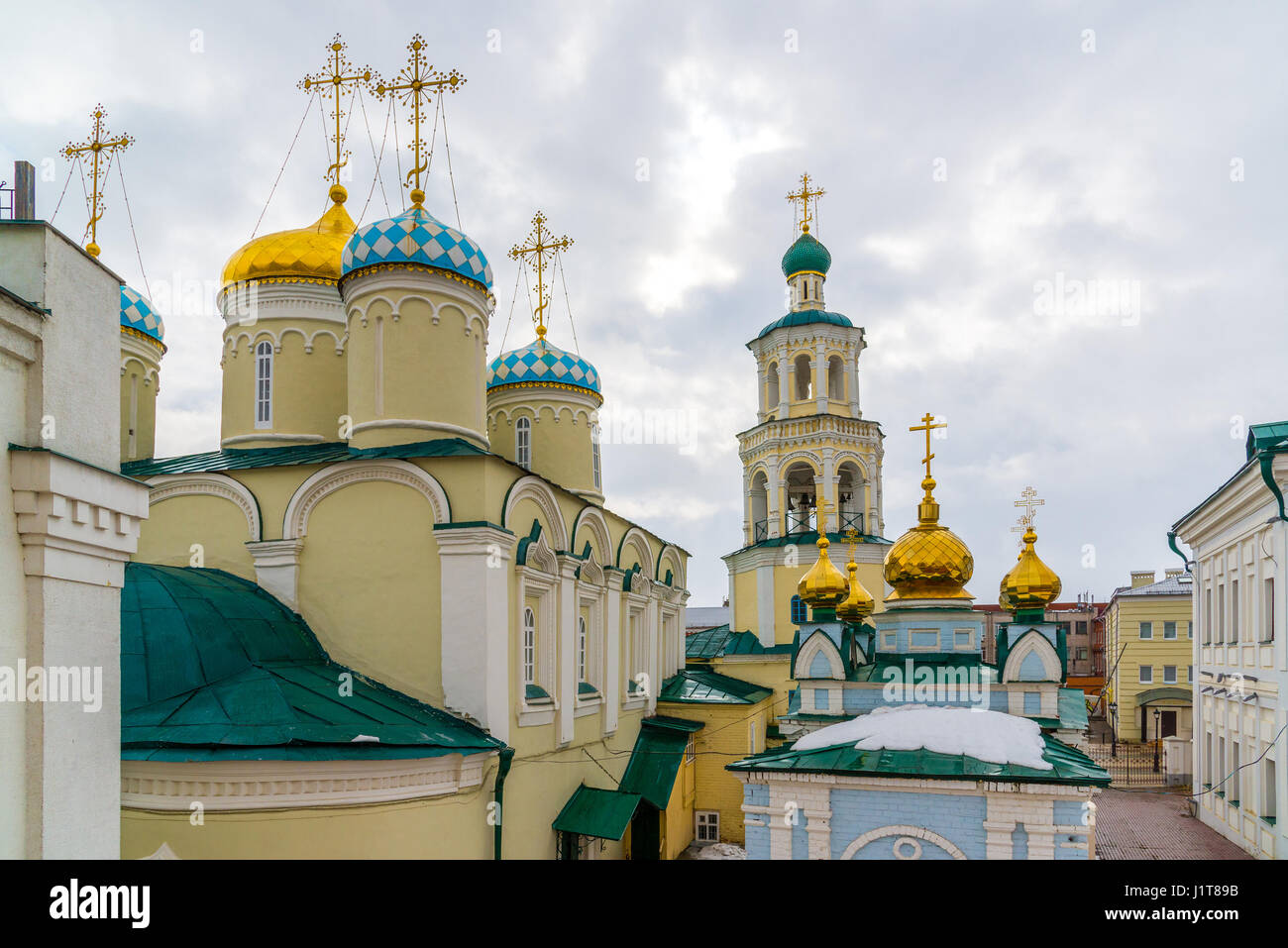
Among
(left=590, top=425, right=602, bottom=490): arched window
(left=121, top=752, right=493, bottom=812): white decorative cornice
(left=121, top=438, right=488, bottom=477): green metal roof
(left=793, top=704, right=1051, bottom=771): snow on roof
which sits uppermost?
(left=590, top=425, right=602, bottom=490): arched window

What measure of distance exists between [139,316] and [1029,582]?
15.8 m

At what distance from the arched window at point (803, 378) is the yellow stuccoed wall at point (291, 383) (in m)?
13.8

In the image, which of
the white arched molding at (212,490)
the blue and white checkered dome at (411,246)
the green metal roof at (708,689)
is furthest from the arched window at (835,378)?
the white arched molding at (212,490)

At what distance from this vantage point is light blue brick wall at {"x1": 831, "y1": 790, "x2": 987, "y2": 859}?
855cm

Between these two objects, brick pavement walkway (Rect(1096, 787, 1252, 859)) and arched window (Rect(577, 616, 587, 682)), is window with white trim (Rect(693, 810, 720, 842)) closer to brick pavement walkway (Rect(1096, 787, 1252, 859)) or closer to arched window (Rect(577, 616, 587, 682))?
arched window (Rect(577, 616, 587, 682))

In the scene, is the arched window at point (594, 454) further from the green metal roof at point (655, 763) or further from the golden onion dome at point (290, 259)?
the golden onion dome at point (290, 259)

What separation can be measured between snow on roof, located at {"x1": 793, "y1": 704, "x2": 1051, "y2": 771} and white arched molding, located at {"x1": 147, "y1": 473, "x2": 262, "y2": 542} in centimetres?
745

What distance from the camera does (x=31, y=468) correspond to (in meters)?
4.77

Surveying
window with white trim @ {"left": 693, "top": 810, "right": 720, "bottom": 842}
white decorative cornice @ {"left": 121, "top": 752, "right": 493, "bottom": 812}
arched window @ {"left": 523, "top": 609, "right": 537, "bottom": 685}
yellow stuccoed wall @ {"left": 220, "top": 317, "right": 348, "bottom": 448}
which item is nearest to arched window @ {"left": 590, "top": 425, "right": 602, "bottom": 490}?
yellow stuccoed wall @ {"left": 220, "top": 317, "right": 348, "bottom": 448}

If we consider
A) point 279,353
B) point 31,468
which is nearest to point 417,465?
point 279,353

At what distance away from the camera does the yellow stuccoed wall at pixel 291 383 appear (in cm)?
1473

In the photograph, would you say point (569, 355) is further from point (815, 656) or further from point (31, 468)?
point (31, 468)
